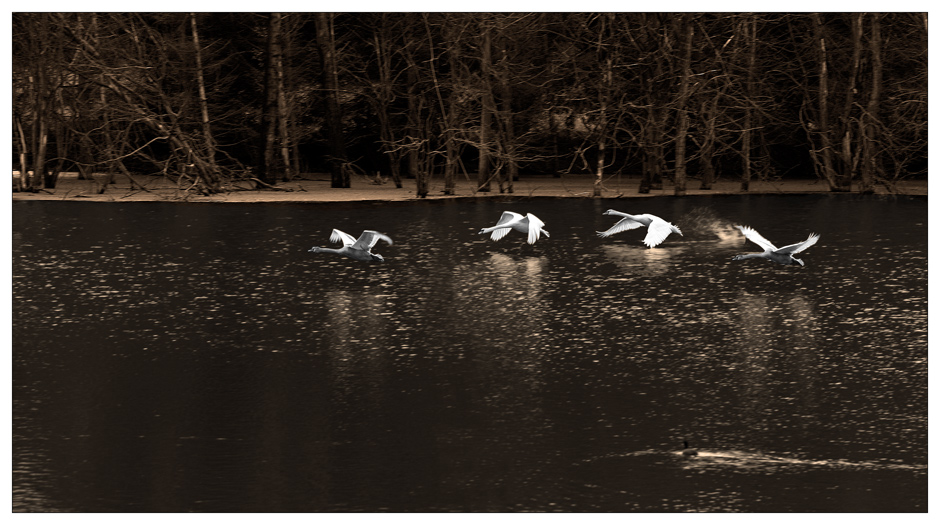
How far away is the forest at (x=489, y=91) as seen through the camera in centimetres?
2050

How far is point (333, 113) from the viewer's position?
73.5 feet

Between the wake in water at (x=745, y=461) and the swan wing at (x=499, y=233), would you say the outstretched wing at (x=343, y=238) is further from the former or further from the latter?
the wake in water at (x=745, y=461)

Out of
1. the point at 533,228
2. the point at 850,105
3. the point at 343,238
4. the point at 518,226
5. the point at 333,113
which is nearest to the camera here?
the point at 343,238

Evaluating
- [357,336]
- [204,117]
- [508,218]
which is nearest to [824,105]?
[508,218]

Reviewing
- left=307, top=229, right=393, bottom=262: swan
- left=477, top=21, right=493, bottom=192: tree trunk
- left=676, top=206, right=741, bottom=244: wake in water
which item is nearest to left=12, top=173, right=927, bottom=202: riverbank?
left=477, top=21, right=493, bottom=192: tree trunk

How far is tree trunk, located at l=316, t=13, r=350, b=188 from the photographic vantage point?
22031 mm

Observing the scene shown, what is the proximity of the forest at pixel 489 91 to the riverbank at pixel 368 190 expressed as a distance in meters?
0.27

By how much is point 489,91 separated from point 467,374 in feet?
41.3

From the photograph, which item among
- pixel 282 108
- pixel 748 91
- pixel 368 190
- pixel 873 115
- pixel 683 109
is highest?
pixel 748 91

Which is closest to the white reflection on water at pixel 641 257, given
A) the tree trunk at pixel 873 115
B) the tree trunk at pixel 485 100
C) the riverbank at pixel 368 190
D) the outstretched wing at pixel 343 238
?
the outstretched wing at pixel 343 238

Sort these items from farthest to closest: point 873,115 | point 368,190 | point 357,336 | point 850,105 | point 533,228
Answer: point 368,190
point 850,105
point 873,115
point 533,228
point 357,336

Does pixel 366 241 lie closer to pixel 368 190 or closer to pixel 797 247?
pixel 797 247

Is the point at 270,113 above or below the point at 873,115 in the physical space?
above

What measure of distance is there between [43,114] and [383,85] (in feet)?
18.6
